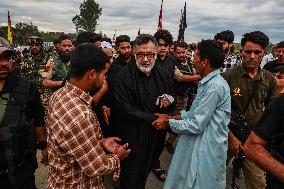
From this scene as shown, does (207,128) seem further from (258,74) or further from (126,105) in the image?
(258,74)

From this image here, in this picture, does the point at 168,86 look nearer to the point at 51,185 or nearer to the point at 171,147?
the point at 51,185

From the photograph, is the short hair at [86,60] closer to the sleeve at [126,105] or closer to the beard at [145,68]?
the sleeve at [126,105]

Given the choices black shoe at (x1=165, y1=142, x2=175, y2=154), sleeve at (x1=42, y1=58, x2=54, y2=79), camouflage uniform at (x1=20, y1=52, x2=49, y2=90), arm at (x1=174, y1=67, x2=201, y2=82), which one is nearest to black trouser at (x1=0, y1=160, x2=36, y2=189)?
sleeve at (x1=42, y1=58, x2=54, y2=79)

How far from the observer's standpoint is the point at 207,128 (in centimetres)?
292

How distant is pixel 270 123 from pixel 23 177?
201cm

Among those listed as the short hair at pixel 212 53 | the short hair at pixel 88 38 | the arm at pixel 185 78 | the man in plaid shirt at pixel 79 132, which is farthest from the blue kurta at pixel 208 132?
the short hair at pixel 88 38

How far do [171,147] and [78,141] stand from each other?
166 inches

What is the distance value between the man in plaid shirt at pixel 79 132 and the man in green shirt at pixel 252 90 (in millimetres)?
1957

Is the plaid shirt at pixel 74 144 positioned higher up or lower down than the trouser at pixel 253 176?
higher up

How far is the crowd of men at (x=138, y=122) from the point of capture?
72.9 inches

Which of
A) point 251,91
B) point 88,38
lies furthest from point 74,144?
point 88,38

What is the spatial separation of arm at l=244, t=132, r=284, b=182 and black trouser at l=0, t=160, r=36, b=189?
183 cm

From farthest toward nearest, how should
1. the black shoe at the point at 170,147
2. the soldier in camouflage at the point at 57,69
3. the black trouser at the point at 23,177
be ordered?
the black shoe at the point at 170,147 → the soldier in camouflage at the point at 57,69 → the black trouser at the point at 23,177

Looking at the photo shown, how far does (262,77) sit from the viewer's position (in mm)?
3523
